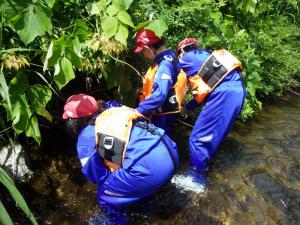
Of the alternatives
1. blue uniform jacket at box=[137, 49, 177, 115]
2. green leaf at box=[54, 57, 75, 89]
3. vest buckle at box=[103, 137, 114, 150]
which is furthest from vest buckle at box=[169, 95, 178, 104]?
green leaf at box=[54, 57, 75, 89]

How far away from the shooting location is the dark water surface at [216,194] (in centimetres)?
367

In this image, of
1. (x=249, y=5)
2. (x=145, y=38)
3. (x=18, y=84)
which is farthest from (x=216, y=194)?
(x=249, y=5)

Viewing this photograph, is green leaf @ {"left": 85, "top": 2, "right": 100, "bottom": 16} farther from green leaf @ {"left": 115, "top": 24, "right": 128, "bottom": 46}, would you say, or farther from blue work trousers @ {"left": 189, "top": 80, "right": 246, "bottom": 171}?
blue work trousers @ {"left": 189, "top": 80, "right": 246, "bottom": 171}

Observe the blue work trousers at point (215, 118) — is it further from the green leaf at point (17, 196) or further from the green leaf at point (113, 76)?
the green leaf at point (17, 196)

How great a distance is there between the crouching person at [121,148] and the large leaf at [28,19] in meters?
0.62

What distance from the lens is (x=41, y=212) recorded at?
11.9ft

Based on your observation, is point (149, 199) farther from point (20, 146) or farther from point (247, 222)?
point (20, 146)

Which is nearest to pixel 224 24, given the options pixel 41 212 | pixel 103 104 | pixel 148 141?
pixel 103 104

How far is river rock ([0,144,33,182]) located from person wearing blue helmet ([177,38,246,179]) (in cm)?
172

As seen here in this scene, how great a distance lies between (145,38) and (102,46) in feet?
1.38

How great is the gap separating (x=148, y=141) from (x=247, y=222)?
1319mm

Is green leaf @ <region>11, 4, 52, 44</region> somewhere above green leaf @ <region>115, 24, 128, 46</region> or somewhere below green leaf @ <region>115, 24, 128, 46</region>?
above

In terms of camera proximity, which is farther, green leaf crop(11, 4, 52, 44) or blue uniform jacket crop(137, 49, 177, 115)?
blue uniform jacket crop(137, 49, 177, 115)

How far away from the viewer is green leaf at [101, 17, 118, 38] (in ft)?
10.8
